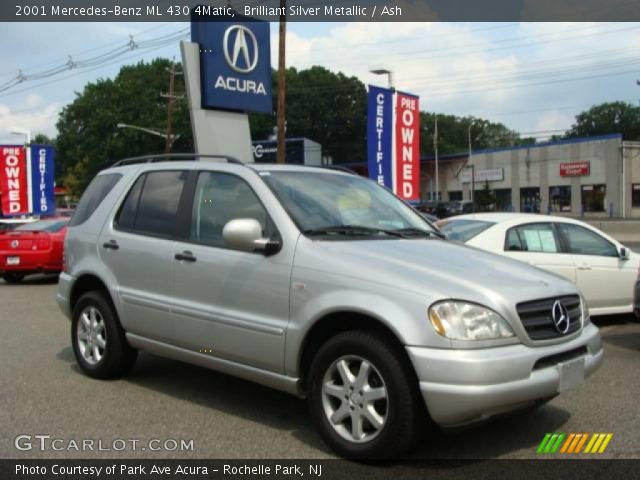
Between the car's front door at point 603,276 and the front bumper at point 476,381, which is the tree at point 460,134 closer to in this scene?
the car's front door at point 603,276

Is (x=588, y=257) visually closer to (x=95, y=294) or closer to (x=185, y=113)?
(x=95, y=294)

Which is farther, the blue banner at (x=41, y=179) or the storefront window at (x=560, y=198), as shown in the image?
the storefront window at (x=560, y=198)

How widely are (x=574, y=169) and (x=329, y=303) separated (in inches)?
2112

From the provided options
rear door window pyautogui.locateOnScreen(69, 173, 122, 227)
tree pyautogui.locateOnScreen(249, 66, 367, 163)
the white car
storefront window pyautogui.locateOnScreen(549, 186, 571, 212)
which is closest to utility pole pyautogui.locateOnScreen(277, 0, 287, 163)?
the white car

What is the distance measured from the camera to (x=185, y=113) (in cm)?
6712

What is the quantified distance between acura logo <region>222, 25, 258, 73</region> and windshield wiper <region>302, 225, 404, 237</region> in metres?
10.4

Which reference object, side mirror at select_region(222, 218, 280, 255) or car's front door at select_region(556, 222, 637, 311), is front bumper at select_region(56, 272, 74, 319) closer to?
side mirror at select_region(222, 218, 280, 255)

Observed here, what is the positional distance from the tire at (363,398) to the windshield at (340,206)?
901mm

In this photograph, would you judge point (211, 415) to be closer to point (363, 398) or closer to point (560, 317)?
point (363, 398)

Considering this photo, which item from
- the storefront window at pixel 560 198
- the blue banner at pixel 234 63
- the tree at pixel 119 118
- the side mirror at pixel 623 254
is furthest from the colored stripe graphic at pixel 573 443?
the tree at pixel 119 118

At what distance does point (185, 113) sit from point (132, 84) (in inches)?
309

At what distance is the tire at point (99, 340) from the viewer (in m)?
5.62

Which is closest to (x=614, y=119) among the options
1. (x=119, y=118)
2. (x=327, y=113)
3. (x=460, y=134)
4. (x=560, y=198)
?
(x=460, y=134)

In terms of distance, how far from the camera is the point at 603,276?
808 centimetres
